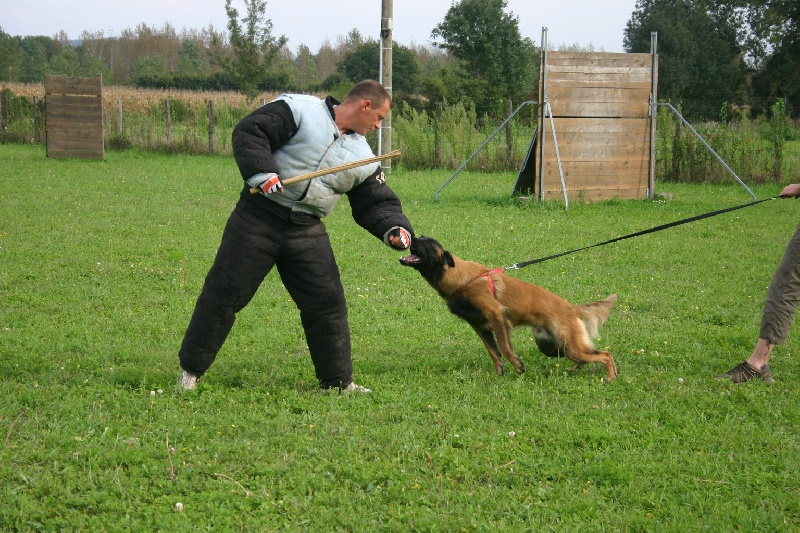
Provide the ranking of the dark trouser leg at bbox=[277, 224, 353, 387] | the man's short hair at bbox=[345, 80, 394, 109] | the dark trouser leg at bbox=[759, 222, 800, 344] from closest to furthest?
the man's short hair at bbox=[345, 80, 394, 109] < the dark trouser leg at bbox=[277, 224, 353, 387] < the dark trouser leg at bbox=[759, 222, 800, 344]

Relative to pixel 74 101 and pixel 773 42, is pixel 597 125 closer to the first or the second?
pixel 74 101

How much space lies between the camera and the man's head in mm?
4945

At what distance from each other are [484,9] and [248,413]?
43.3 meters

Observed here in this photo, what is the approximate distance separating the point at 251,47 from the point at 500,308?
37174mm

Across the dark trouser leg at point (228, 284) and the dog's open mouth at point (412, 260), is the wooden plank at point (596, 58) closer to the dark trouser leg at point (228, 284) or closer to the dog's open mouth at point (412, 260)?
the dog's open mouth at point (412, 260)

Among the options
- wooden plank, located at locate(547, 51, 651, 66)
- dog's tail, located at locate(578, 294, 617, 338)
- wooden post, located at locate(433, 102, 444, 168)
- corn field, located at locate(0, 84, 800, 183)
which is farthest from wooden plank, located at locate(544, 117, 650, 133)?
dog's tail, located at locate(578, 294, 617, 338)

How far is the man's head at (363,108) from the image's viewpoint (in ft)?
16.2

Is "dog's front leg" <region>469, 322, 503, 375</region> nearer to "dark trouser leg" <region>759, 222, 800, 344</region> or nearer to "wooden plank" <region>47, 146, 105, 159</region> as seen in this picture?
"dark trouser leg" <region>759, 222, 800, 344</region>

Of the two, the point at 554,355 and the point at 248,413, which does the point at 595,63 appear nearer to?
the point at 554,355

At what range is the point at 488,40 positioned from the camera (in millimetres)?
45062

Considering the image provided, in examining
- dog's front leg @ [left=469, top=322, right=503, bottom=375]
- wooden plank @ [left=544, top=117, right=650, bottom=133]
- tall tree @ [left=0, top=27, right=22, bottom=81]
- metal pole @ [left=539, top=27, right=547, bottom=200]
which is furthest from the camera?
tall tree @ [left=0, top=27, right=22, bottom=81]

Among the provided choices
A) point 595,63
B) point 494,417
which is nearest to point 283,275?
point 494,417

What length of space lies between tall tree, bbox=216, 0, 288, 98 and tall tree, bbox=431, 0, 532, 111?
10207 mm

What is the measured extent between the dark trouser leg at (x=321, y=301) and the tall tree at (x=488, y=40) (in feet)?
133
